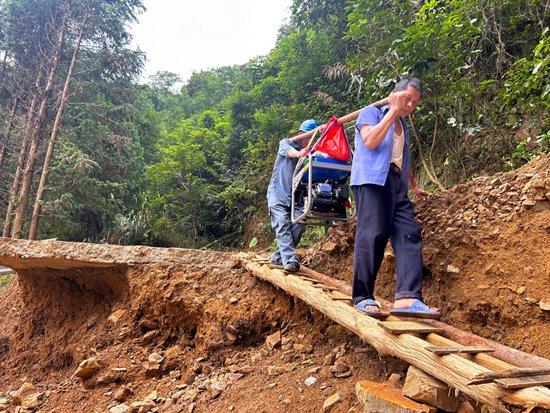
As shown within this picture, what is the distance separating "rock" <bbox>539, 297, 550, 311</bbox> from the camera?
285 centimetres

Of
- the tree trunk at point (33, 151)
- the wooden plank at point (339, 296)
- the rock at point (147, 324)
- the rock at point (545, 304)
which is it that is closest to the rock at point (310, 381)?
the wooden plank at point (339, 296)

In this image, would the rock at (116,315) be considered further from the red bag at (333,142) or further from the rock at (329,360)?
the red bag at (333,142)

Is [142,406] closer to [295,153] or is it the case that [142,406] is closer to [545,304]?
[295,153]

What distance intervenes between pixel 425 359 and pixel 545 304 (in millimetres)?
1201

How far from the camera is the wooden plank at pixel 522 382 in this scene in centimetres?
177

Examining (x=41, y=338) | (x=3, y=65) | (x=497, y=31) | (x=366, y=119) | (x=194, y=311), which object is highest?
(x=3, y=65)

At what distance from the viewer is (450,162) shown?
641 centimetres

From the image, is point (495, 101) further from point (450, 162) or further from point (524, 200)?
point (524, 200)

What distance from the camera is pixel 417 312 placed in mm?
2793

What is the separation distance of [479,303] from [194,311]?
3.12 m

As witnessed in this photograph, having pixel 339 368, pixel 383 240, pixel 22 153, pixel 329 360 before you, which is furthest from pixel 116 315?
pixel 22 153

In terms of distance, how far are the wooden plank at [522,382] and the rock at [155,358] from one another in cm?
365

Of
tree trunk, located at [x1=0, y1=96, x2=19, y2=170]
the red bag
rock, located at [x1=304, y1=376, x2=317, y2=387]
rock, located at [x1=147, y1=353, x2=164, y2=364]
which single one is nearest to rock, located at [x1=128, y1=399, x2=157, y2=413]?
rock, located at [x1=147, y1=353, x2=164, y2=364]

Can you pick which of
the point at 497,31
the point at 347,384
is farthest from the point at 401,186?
the point at 497,31
